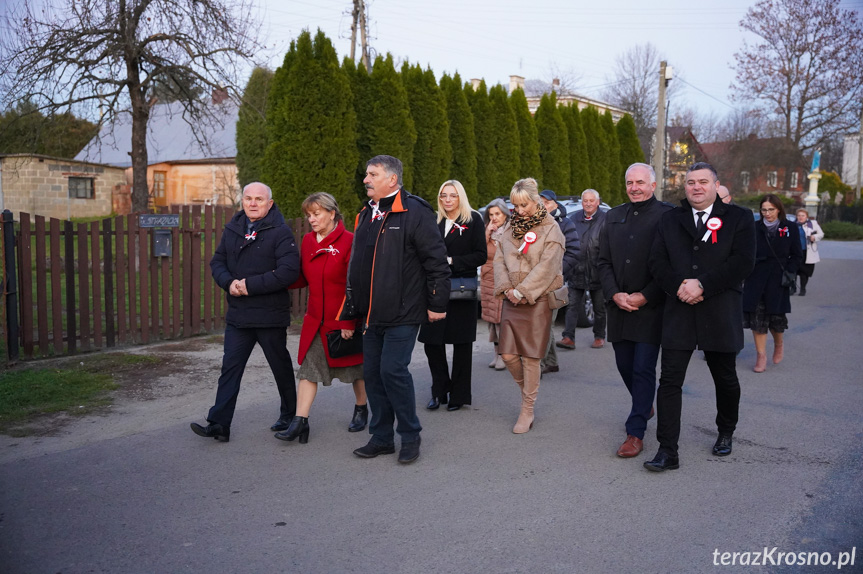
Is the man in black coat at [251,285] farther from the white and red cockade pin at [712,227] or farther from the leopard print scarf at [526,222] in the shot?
the white and red cockade pin at [712,227]

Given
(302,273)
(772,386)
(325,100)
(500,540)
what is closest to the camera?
(500,540)

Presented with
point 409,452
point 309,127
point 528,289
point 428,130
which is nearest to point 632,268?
point 528,289

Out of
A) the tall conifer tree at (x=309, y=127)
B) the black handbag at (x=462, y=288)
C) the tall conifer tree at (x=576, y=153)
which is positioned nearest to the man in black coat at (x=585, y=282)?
the black handbag at (x=462, y=288)

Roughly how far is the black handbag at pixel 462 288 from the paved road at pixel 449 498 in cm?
101

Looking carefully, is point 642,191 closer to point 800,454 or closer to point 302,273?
point 800,454

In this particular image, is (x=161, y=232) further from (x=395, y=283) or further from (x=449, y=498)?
(x=449, y=498)

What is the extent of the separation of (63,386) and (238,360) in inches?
96.4

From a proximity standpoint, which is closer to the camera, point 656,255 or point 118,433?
point 656,255

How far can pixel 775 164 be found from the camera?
4397 centimetres

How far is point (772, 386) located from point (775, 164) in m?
40.5

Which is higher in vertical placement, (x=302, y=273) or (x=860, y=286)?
(x=302, y=273)

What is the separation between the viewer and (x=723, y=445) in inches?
214

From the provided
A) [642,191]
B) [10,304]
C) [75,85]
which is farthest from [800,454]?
[75,85]

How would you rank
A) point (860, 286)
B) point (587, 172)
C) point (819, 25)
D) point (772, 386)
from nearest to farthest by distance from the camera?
1. point (772, 386)
2. point (860, 286)
3. point (587, 172)
4. point (819, 25)
